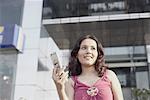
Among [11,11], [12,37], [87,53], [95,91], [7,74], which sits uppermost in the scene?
[11,11]

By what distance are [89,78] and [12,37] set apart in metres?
6.04

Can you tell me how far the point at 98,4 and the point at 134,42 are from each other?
7.18 feet

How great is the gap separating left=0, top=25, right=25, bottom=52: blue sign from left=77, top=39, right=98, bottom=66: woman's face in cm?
600

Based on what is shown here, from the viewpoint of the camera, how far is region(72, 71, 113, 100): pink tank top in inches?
40.5

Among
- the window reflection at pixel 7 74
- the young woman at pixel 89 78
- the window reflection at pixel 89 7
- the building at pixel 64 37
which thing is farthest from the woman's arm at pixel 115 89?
the window reflection at pixel 89 7

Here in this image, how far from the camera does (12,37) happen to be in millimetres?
6918

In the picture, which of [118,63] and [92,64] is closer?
[92,64]

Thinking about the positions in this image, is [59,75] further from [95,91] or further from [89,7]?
[89,7]

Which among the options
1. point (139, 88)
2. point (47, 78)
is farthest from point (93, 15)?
point (139, 88)

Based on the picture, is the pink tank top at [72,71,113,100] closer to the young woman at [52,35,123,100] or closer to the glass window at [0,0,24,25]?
the young woman at [52,35,123,100]

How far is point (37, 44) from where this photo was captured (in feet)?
24.6

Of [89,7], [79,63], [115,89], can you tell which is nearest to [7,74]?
[89,7]

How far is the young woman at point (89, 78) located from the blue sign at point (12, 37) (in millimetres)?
5969

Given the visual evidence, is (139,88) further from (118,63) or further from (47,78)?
(47,78)
